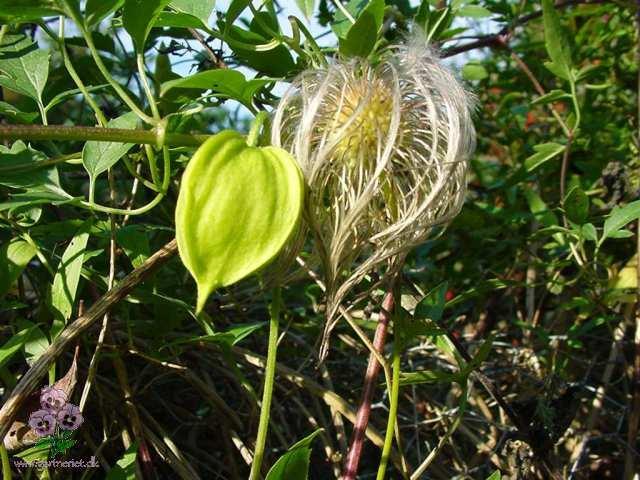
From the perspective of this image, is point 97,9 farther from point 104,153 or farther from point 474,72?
point 474,72

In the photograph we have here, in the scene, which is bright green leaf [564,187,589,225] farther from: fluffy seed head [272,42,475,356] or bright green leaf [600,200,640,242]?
fluffy seed head [272,42,475,356]

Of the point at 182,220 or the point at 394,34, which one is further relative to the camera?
the point at 394,34

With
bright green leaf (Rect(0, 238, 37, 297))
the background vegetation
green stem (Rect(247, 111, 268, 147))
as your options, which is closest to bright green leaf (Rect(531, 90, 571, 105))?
the background vegetation

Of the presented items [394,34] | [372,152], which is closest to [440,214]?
[372,152]

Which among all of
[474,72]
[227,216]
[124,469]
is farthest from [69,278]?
[474,72]

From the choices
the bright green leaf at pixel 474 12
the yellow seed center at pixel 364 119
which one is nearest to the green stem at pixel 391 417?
the yellow seed center at pixel 364 119

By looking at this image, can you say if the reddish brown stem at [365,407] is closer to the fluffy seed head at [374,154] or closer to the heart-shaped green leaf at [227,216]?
the fluffy seed head at [374,154]

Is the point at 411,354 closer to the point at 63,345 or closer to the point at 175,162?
the point at 175,162
